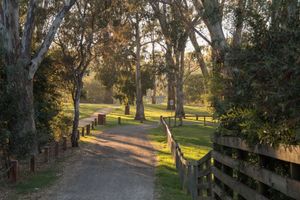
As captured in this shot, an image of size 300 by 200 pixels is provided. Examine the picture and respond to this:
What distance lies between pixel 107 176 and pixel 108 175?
0.77 feet

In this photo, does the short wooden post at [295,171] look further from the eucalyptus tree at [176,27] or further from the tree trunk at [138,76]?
the tree trunk at [138,76]

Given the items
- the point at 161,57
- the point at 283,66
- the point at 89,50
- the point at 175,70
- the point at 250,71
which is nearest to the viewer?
the point at 283,66

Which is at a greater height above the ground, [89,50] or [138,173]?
[89,50]

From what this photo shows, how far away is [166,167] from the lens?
18625mm

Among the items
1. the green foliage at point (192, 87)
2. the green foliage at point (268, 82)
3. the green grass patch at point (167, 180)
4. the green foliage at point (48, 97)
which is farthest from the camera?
the green foliage at point (192, 87)

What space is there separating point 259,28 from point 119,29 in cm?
2306

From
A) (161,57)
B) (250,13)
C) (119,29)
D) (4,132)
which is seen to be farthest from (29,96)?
(161,57)

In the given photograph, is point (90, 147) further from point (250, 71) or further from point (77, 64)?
point (250, 71)

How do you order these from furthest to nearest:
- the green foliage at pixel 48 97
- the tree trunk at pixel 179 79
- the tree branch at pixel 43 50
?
the tree trunk at pixel 179 79 < the green foliage at pixel 48 97 < the tree branch at pixel 43 50

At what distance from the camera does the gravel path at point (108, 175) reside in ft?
41.8

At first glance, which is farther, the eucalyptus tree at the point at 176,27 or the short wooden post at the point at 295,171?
the eucalyptus tree at the point at 176,27

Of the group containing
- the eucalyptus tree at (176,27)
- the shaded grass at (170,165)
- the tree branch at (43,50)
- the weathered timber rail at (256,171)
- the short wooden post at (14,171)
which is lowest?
the shaded grass at (170,165)

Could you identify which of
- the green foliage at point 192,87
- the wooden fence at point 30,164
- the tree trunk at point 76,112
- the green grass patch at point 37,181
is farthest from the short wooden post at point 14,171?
the green foliage at point 192,87

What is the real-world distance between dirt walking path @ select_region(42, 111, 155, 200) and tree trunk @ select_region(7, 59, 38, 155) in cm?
171
